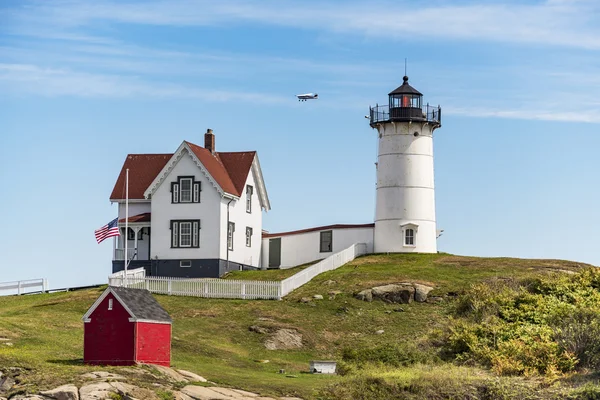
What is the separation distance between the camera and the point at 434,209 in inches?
2613

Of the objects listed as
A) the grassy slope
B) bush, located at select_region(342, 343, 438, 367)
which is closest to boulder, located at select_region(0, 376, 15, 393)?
the grassy slope

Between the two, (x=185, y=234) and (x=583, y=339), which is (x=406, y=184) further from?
(x=583, y=339)

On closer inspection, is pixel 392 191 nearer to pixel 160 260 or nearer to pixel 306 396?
pixel 160 260

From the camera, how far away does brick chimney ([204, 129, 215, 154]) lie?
221ft

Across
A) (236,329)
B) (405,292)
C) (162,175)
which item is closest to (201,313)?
(236,329)

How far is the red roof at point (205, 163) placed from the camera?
64562mm

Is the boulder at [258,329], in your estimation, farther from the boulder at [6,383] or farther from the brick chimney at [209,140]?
the brick chimney at [209,140]

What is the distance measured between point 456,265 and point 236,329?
665 inches

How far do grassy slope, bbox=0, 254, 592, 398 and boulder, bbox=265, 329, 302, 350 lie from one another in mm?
379

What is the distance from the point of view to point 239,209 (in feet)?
215

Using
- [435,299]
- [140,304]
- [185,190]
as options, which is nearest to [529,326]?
[435,299]

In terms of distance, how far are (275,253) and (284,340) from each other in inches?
854

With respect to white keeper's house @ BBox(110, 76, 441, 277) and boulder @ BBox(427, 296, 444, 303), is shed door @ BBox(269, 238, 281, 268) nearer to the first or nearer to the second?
white keeper's house @ BBox(110, 76, 441, 277)

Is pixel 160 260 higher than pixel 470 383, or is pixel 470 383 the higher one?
pixel 160 260
